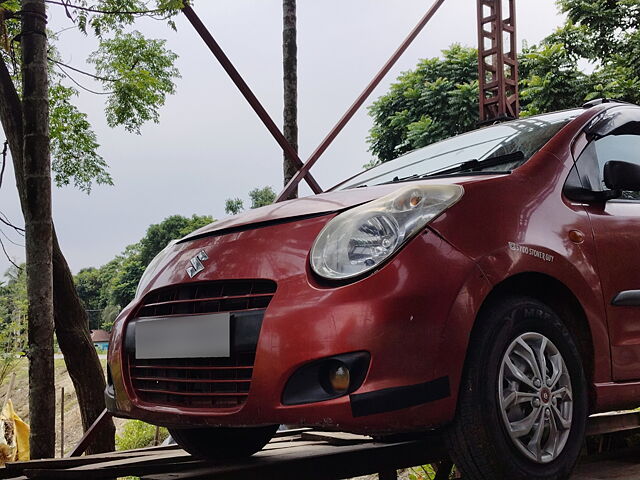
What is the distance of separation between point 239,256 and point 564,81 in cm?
1731

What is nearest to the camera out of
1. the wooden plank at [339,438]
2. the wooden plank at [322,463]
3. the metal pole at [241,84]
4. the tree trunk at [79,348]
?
the wooden plank at [322,463]

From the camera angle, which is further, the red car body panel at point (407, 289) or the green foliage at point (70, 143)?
the green foliage at point (70, 143)

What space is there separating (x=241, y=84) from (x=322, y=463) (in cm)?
580

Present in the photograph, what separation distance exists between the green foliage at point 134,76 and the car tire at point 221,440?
7.52 meters

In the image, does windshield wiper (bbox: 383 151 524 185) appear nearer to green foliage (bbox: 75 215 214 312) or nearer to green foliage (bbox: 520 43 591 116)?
green foliage (bbox: 520 43 591 116)

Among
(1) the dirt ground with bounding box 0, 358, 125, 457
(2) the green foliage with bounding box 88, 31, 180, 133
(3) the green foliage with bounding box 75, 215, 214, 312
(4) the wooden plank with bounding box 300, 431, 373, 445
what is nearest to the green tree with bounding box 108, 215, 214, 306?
(3) the green foliage with bounding box 75, 215, 214, 312

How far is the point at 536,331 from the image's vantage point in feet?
7.99

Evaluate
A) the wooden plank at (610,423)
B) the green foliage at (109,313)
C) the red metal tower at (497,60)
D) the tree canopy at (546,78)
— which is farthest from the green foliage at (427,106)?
the green foliage at (109,313)

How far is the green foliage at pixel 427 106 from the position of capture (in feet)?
75.7

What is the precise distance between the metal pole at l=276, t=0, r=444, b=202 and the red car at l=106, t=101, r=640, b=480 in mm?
4883

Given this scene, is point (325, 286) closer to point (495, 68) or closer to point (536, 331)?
point (536, 331)

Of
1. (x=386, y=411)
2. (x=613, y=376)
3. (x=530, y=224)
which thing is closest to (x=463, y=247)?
(x=530, y=224)

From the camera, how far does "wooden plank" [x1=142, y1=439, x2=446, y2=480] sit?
262cm

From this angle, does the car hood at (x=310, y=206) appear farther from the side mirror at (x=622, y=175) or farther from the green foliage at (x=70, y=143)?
the green foliage at (x=70, y=143)
